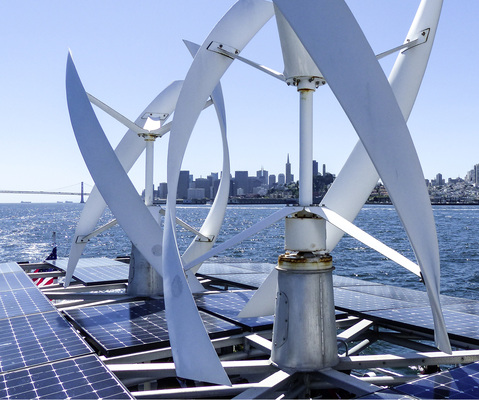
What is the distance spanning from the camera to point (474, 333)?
13.8 metres

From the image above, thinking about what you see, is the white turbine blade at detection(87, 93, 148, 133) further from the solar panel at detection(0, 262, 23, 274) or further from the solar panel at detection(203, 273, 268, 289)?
the solar panel at detection(0, 262, 23, 274)

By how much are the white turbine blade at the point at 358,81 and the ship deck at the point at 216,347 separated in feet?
11.8

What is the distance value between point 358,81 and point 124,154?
16324mm

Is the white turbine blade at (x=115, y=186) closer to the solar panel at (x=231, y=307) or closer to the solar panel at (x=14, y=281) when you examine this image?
the solar panel at (x=231, y=307)

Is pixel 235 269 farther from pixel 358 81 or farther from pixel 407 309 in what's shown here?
pixel 358 81

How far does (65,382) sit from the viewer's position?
32.9 ft

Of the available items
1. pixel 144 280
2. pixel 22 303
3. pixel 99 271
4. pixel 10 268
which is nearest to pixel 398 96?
pixel 144 280

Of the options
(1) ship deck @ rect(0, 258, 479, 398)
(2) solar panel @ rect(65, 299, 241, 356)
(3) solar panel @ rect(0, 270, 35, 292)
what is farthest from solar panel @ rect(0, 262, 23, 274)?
(2) solar panel @ rect(65, 299, 241, 356)

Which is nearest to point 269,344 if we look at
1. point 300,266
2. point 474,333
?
point 300,266

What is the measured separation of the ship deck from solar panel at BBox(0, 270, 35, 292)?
14cm

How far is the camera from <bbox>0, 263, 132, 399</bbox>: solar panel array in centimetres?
958

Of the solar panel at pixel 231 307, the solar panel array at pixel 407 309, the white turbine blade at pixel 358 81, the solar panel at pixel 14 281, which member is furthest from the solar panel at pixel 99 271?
the white turbine blade at pixel 358 81

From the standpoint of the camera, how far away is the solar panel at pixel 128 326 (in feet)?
43.4

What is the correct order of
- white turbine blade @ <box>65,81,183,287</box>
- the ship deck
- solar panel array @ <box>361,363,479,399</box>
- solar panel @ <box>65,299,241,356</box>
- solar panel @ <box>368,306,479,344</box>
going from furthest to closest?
white turbine blade @ <box>65,81,183,287</box> → solar panel @ <box>368,306,479,344</box> → solar panel @ <box>65,299,241,356</box> → the ship deck → solar panel array @ <box>361,363,479,399</box>
